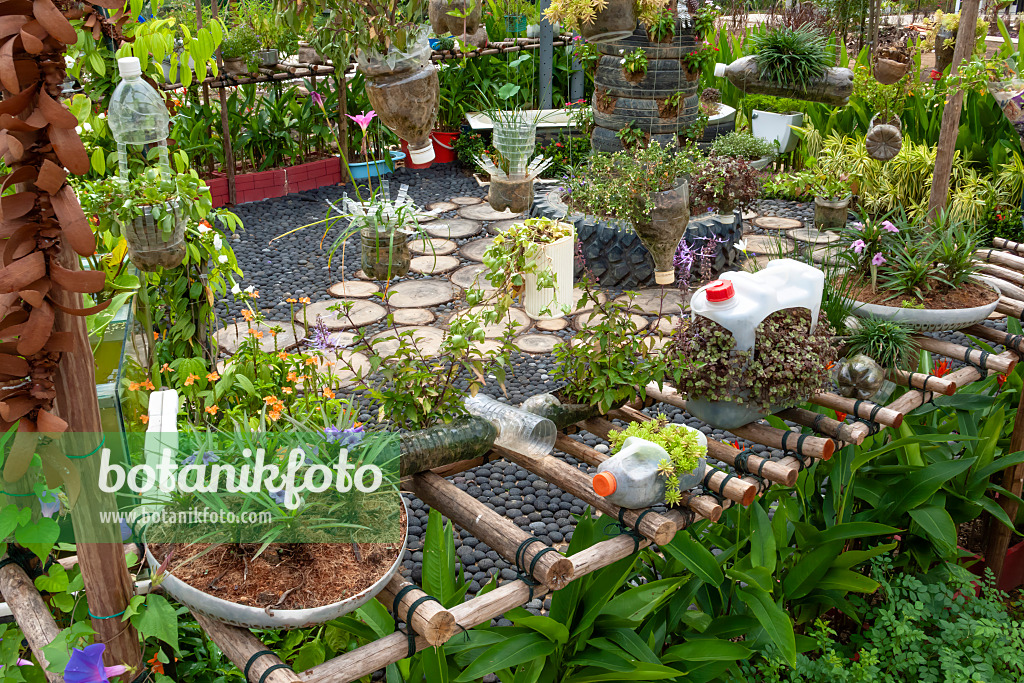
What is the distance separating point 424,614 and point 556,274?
58.6 inches

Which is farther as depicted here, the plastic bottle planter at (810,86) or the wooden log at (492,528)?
the plastic bottle planter at (810,86)

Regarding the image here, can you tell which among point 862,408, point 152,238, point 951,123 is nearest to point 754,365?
point 862,408

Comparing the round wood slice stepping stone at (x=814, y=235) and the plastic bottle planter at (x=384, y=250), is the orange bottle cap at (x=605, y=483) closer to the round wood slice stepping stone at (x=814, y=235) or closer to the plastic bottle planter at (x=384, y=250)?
the plastic bottle planter at (x=384, y=250)

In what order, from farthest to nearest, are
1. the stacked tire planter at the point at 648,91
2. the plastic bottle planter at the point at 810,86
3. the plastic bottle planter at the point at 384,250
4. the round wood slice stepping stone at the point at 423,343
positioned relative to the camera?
the stacked tire planter at the point at 648,91
the round wood slice stepping stone at the point at 423,343
the plastic bottle planter at the point at 810,86
the plastic bottle planter at the point at 384,250

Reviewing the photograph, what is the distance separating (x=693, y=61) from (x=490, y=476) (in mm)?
3565

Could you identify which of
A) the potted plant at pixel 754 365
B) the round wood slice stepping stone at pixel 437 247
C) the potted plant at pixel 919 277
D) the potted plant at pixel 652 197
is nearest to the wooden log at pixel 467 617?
the potted plant at pixel 754 365

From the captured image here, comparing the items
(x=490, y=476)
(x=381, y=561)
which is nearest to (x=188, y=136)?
(x=490, y=476)

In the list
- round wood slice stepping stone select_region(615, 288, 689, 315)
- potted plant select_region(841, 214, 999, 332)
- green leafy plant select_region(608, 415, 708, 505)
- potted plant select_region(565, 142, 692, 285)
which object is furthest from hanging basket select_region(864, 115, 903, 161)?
green leafy plant select_region(608, 415, 708, 505)

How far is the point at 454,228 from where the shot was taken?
644cm

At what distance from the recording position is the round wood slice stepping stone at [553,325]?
4.89m

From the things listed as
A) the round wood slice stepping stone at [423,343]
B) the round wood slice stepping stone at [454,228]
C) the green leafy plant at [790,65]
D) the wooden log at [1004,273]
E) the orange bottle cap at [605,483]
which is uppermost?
the green leafy plant at [790,65]

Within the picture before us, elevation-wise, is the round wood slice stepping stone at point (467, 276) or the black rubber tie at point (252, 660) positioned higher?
the black rubber tie at point (252, 660)

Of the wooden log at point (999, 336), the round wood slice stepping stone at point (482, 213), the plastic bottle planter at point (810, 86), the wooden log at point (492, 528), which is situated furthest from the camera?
the round wood slice stepping stone at point (482, 213)

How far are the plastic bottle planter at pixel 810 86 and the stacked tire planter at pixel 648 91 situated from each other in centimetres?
227
